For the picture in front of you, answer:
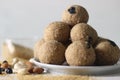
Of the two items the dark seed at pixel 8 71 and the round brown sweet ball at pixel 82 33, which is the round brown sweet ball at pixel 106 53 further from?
the dark seed at pixel 8 71

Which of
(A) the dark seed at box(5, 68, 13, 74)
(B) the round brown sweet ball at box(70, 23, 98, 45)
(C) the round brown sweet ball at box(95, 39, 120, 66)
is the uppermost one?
(B) the round brown sweet ball at box(70, 23, 98, 45)

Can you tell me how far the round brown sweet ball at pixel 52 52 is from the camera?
2.39 ft

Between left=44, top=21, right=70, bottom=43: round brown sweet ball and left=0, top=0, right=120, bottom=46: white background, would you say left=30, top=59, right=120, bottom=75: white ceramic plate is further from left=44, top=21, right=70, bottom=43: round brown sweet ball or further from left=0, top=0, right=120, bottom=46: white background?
left=0, top=0, right=120, bottom=46: white background

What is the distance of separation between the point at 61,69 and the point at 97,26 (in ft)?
4.27

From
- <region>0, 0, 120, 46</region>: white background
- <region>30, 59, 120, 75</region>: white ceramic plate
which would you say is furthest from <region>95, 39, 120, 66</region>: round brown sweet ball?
<region>0, 0, 120, 46</region>: white background

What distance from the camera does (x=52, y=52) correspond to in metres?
0.73

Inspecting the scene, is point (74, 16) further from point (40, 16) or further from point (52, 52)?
point (40, 16)

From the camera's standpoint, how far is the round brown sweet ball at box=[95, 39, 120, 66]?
738 mm

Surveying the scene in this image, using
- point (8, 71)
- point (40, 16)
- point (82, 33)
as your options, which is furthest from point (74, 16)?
point (40, 16)

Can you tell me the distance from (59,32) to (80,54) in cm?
9

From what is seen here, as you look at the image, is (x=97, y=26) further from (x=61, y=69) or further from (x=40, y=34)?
(x=61, y=69)

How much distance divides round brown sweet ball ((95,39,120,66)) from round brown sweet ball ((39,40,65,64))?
79mm

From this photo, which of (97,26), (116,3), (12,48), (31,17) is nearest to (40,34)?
(31,17)

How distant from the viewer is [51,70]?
2.48ft
